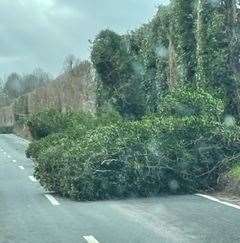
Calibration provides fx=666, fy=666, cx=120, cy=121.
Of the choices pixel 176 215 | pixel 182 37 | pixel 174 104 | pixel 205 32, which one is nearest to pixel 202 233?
pixel 176 215

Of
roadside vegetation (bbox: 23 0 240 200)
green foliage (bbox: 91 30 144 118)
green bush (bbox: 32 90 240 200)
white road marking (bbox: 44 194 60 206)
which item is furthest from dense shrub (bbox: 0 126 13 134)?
green bush (bbox: 32 90 240 200)

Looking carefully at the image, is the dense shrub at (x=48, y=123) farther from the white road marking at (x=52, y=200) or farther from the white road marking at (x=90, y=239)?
the white road marking at (x=90, y=239)

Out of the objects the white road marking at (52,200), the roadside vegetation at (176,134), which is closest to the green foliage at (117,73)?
the roadside vegetation at (176,134)

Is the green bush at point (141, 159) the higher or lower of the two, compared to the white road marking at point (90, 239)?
higher

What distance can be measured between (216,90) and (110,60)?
10.8 meters

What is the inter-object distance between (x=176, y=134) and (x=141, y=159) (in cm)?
126

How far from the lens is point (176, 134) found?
15.5 m

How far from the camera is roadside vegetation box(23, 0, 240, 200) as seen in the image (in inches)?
568

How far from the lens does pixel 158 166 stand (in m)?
14.6

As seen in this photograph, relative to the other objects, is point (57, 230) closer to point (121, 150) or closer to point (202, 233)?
point (202, 233)

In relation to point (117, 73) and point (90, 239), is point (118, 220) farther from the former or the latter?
point (117, 73)

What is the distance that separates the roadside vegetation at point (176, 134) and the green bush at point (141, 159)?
2cm

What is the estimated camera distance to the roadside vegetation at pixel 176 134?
1442cm

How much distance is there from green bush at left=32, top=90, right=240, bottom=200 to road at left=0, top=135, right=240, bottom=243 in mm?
428
